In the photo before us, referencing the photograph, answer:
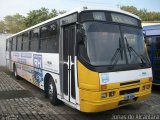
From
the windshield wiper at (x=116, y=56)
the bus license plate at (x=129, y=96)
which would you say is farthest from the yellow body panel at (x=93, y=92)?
the windshield wiper at (x=116, y=56)

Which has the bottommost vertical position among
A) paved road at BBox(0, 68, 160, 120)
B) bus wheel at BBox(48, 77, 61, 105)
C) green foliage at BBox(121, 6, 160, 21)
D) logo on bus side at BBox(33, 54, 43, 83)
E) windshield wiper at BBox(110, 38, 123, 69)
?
paved road at BBox(0, 68, 160, 120)

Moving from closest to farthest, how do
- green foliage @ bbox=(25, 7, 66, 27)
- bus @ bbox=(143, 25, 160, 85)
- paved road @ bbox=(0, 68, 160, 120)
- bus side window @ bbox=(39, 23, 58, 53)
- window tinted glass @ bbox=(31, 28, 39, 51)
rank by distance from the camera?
paved road @ bbox=(0, 68, 160, 120) < bus side window @ bbox=(39, 23, 58, 53) < bus @ bbox=(143, 25, 160, 85) < window tinted glass @ bbox=(31, 28, 39, 51) < green foliage @ bbox=(25, 7, 66, 27)

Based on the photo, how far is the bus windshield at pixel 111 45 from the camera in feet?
21.3

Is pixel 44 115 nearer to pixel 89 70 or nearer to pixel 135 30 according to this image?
pixel 89 70

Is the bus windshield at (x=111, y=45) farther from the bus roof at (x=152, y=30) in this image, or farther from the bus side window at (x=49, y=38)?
the bus roof at (x=152, y=30)

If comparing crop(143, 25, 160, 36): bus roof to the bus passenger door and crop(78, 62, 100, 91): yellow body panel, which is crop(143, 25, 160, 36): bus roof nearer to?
the bus passenger door

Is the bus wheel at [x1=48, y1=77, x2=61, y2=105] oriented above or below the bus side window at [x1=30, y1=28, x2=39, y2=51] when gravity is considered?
below

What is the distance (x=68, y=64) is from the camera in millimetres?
7488

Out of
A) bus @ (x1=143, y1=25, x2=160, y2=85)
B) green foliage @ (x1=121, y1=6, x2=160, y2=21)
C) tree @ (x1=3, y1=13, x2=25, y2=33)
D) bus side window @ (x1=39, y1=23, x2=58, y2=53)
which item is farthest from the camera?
tree @ (x1=3, y1=13, x2=25, y2=33)

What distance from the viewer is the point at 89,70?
6.35 meters

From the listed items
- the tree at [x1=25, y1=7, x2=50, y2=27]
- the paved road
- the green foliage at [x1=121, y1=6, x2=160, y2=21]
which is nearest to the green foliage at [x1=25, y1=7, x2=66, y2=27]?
the tree at [x1=25, y1=7, x2=50, y2=27]

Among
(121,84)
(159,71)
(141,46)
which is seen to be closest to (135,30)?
(141,46)

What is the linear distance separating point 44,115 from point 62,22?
2.88 meters

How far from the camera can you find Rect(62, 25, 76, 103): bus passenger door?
7202 mm
